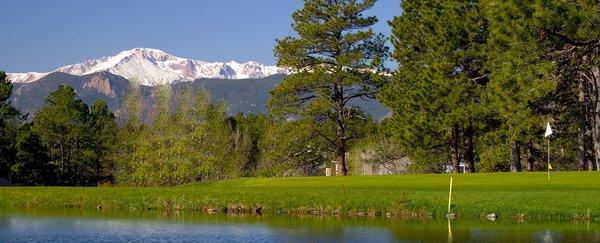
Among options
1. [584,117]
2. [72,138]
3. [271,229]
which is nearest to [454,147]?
[584,117]

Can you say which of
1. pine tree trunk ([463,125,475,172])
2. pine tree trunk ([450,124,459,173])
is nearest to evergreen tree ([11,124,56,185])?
pine tree trunk ([450,124,459,173])

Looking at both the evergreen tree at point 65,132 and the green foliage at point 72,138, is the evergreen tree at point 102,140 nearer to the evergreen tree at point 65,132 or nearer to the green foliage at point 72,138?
the green foliage at point 72,138

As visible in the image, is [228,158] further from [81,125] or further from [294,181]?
[294,181]

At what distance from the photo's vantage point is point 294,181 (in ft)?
168

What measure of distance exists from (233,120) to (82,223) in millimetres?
79249

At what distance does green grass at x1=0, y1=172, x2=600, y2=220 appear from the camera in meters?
37.6

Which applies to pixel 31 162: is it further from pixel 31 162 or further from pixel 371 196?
pixel 371 196

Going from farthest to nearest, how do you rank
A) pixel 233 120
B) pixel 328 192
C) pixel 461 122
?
pixel 233 120, pixel 461 122, pixel 328 192

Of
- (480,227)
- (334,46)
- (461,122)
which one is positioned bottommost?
(480,227)

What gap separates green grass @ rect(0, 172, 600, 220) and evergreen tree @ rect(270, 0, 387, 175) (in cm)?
1462

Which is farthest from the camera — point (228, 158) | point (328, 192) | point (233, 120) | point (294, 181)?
point (233, 120)

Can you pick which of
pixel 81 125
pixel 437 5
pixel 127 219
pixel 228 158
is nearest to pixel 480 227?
pixel 127 219

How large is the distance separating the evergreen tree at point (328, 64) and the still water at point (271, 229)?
27141 millimetres

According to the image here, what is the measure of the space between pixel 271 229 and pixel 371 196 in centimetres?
845
